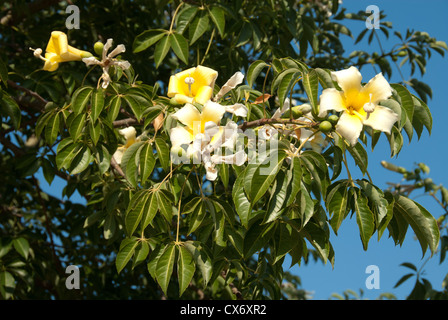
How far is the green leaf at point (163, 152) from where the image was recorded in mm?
2039

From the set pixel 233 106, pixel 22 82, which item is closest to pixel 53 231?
pixel 22 82

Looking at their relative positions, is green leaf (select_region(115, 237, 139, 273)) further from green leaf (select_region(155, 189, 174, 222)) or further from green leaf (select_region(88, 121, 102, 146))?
green leaf (select_region(88, 121, 102, 146))

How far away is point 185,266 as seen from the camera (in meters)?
1.90

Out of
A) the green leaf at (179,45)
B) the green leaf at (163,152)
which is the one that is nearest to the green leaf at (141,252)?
the green leaf at (163,152)

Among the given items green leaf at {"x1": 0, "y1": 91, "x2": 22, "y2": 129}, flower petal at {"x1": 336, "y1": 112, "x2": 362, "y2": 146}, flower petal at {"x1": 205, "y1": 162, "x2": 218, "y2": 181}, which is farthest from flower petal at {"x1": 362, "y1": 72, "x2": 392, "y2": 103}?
green leaf at {"x1": 0, "y1": 91, "x2": 22, "y2": 129}

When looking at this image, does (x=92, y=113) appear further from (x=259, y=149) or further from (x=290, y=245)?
(x=290, y=245)

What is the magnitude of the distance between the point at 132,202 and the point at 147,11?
7.23ft

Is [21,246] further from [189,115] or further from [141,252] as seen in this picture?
[189,115]

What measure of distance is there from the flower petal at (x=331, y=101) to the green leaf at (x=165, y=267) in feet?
2.20

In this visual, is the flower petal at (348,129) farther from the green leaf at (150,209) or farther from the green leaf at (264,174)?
the green leaf at (150,209)

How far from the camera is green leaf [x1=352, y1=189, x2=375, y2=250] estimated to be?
1652mm

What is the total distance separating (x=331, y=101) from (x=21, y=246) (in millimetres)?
1991

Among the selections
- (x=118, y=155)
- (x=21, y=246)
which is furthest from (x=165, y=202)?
(x=21, y=246)

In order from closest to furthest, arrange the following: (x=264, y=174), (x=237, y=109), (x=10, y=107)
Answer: (x=264, y=174) < (x=237, y=109) < (x=10, y=107)
